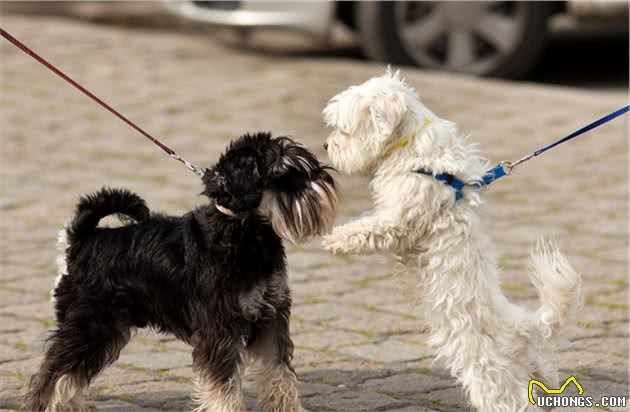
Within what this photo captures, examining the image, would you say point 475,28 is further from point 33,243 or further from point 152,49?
point 33,243

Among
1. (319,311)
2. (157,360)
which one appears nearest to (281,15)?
(319,311)

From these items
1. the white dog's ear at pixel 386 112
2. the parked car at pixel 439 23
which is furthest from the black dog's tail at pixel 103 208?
the parked car at pixel 439 23

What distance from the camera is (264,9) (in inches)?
416

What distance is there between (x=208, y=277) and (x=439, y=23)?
629 centimetres

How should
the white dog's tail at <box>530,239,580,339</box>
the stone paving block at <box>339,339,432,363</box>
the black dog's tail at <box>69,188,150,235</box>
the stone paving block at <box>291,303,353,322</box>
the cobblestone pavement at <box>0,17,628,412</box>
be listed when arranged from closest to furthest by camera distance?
the white dog's tail at <box>530,239,580,339</box> < the black dog's tail at <box>69,188,150,235</box> < the cobblestone pavement at <box>0,17,628,412</box> < the stone paving block at <box>339,339,432,363</box> < the stone paving block at <box>291,303,353,322</box>

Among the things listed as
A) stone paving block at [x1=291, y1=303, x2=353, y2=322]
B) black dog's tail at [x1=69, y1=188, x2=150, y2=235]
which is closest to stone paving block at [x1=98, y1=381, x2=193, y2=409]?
black dog's tail at [x1=69, y1=188, x2=150, y2=235]

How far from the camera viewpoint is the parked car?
33.4 ft

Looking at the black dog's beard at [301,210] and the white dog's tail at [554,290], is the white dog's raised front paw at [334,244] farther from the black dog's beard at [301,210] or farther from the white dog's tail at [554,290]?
the white dog's tail at [554,290]

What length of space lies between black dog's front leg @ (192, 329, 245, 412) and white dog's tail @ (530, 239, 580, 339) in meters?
1.18

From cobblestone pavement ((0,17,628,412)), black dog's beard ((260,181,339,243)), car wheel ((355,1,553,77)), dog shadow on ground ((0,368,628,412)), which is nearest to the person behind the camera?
black dog's beard ((260,181,339,243))

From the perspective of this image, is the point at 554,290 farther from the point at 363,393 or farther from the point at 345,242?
the point at 363,393

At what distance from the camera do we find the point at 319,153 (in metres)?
8.91

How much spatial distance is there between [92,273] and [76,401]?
1.73 ft

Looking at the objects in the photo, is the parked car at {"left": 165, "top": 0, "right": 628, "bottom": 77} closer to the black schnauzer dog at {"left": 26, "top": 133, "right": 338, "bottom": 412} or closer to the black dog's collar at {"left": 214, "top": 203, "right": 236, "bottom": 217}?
the black schnauzer dog at {"left": 26, "top": 133, "right": 338, "bottom": 412}
